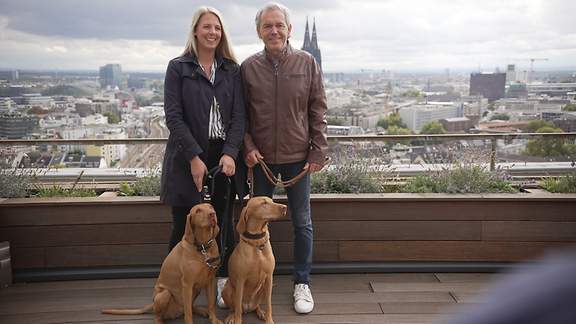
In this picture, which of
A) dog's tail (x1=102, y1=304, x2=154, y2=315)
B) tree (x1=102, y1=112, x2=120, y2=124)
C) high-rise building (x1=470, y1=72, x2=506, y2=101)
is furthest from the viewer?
high-rise building (x1=470, y1=72, x2=506, y2=101)

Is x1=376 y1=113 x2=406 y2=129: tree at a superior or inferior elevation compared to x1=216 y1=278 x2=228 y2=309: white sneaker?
superior

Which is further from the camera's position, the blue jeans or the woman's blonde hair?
the blue jeans

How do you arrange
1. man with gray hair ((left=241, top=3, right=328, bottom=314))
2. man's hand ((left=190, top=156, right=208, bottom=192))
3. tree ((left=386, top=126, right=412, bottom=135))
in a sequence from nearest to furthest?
1. man's hand ((left=190, top=156, right=208, bottom=192))
2. man with gray hair ((left=241, top=3, right=328, bottom=314))
3. tree ((left=386, top=126, right=412, bottom=135))

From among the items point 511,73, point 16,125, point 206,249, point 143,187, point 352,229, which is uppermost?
point 511,73

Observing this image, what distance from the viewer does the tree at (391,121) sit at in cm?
430

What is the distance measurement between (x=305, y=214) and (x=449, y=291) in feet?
3.42

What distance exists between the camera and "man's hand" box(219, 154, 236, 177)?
2.74 metres

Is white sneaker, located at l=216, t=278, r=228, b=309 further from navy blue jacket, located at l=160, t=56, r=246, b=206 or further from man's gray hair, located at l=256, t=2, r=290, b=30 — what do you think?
man's gray hair, located at l=256, t=2, r=290, b=30

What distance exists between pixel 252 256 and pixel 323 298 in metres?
0.70

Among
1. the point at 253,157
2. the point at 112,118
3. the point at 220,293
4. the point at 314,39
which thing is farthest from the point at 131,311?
the point at 314,39

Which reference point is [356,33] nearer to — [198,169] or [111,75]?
[111,75]

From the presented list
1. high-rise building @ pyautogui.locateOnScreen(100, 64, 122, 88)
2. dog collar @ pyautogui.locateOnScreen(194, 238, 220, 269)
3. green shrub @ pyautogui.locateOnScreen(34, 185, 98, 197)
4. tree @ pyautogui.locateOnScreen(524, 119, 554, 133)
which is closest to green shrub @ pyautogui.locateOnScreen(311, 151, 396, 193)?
dog collar @ pyautogui.locateOnScreen(194, 238, 220, 269)

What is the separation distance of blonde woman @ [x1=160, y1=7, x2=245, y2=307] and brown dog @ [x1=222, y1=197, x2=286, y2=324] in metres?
0.27

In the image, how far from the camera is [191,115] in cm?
276
